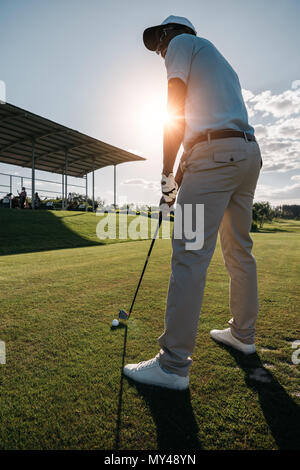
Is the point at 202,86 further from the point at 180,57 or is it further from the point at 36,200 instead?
the point at 36,200

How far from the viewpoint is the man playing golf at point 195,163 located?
65.0 inches

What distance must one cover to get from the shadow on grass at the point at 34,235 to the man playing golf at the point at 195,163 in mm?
8209

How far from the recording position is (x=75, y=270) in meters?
4.86

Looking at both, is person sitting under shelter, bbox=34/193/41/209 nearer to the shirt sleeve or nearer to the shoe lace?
the shirt sleeve

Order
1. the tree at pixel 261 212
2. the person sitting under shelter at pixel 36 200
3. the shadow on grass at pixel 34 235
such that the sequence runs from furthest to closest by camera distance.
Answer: the tree at pixel 261 212 < the person sitting under shelter at pixel 36 200 < the shadow on grass at pixel 34 235

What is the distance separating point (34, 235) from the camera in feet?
37.1

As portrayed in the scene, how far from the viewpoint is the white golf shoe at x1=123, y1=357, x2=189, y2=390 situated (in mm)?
1603

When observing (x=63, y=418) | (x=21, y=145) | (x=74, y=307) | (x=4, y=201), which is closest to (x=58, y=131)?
(x=21, y=145)

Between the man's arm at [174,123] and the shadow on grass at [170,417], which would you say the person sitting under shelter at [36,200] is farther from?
the shadow on grass at [170,417]

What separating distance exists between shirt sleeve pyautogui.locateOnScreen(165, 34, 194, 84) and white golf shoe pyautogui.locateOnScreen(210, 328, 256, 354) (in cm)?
192

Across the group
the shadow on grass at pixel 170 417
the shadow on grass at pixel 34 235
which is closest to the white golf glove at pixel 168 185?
the shadow on grass at pixel 170 417

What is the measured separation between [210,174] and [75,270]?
378cm

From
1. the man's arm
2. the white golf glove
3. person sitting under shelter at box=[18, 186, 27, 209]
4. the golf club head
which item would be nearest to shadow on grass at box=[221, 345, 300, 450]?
the golf club head

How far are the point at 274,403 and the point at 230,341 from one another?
611 millimetres
